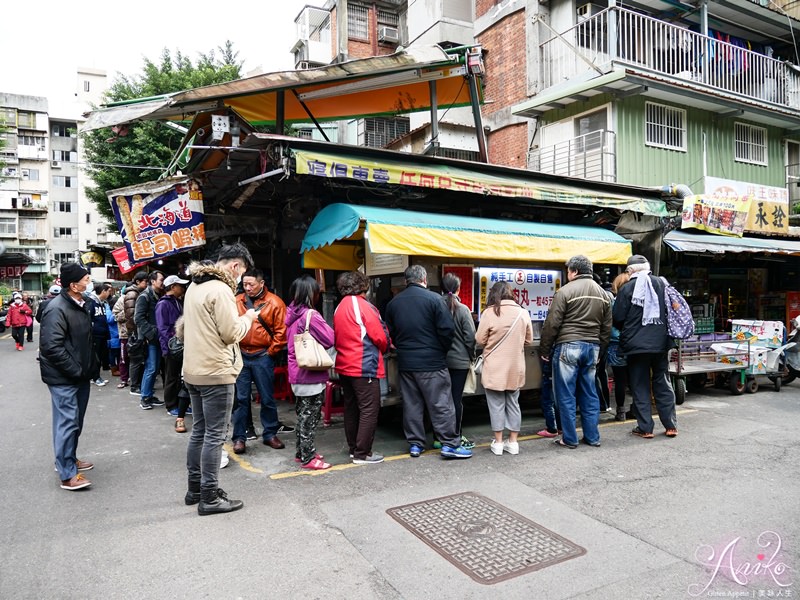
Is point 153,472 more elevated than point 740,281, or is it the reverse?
point 740,281

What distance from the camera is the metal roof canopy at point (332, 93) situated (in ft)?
20.1

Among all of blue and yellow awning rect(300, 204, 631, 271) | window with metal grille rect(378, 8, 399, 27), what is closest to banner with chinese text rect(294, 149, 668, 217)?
blue and yellow awning rect(300, 204, 631, 271)

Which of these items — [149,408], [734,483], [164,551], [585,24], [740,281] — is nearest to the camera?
[164,551]

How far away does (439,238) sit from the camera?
20.0 feet

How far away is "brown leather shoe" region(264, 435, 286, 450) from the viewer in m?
5.74

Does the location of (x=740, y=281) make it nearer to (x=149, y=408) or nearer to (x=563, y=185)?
(x=563, y=185)

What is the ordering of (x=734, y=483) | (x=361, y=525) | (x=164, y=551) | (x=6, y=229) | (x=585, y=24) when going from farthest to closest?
(x=6, y=229), (x=585, y=24), (x=734, y=483), (x=361, y=525), (x=164, y=551)

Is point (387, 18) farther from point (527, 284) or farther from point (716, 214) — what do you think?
point (527, 284)

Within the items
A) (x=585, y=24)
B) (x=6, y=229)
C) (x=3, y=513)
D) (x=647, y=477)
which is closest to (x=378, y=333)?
(x=647, y=477)

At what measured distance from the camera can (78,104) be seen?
4684cm

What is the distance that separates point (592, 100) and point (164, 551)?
13.8 m

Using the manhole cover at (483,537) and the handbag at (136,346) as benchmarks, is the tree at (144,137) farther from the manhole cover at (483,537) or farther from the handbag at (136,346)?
the manhole cover at (483,537)

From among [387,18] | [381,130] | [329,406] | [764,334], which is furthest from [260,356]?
[387,18]

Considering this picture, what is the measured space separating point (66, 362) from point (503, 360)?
4117mm
